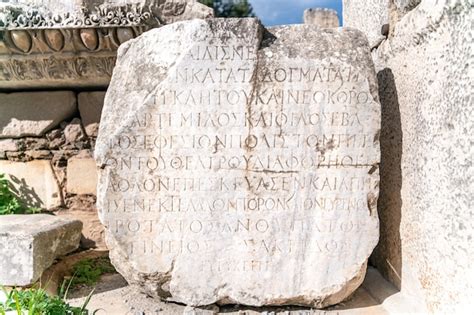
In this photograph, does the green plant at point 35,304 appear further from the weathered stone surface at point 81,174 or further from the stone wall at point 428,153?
the stone wall at point 428,153

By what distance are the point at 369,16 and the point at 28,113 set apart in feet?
8.85

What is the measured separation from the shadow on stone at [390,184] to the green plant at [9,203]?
2.47 m

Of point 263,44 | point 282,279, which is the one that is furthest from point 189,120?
point 282,279

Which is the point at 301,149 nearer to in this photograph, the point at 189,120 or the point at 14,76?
the point at 189,120

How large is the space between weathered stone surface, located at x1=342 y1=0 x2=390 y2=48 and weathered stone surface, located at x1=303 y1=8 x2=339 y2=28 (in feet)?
10.7

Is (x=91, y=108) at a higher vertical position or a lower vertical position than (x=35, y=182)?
higher

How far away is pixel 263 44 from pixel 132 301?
1.52 metres

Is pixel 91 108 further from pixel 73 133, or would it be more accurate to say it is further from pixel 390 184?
pixel 390 184

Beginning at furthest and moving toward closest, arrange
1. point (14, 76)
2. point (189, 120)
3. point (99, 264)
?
point (14, 76), point (99, 264), point (189, 120)

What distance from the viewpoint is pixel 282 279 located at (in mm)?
2090

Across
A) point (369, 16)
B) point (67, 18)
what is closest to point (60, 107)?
point (67, 18)

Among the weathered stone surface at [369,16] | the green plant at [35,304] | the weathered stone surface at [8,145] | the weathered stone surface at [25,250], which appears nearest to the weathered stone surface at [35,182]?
the weathered stone surface at [8,145]

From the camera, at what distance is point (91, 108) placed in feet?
10.6

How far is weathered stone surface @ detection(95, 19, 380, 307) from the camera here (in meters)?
2.04
